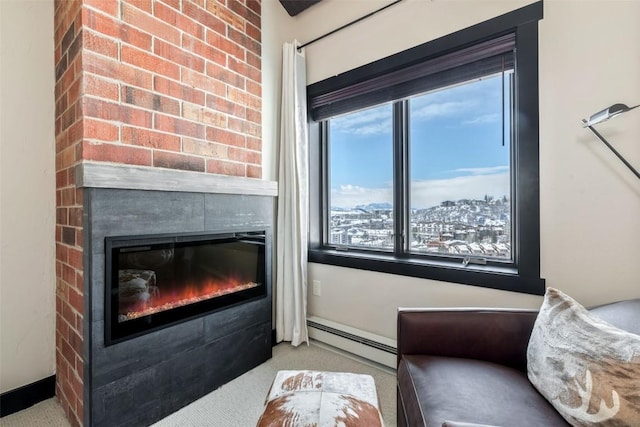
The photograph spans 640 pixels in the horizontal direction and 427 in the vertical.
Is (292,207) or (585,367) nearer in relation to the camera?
(585,367)

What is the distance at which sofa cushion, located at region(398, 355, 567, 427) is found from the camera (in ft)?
2.97

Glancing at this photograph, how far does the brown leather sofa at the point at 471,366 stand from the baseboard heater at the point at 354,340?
67 cm

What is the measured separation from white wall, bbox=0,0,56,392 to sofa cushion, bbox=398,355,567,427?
1.98 meters

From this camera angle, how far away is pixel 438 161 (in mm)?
1996

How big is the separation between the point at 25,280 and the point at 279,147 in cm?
174

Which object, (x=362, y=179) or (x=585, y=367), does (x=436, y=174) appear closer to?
(x=362, y=179)

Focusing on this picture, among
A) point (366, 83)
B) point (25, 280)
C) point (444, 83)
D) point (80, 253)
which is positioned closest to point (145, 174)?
point (80, 253)

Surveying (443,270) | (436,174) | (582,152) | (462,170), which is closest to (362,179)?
(436,174)

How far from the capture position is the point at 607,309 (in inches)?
44.9

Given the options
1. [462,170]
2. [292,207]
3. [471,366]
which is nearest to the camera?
[471,366]

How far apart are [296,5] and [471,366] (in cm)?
265

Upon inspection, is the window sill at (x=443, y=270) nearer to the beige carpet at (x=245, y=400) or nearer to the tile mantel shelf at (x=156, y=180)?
the beige carpet at (x=245, y=400)

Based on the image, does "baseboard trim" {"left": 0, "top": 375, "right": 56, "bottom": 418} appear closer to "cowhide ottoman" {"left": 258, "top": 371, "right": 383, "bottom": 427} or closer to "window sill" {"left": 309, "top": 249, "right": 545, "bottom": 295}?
"cowhide ottoman" {"left": 258, "top": 371, "right": 383, "bottom": 427}

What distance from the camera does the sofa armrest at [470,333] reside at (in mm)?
1258
